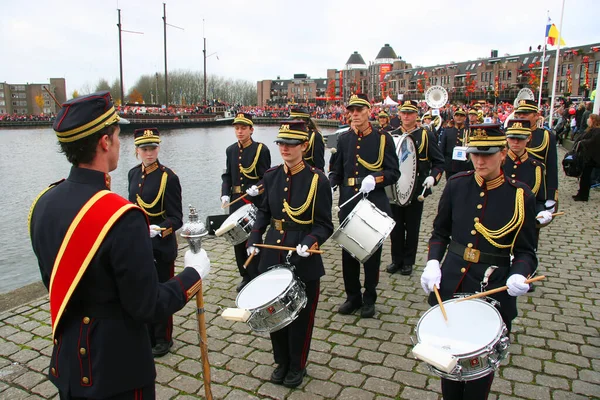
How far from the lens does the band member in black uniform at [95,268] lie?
2.09m

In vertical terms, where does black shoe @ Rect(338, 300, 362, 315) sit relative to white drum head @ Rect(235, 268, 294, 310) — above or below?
below

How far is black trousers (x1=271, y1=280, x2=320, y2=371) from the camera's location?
407 centimetres

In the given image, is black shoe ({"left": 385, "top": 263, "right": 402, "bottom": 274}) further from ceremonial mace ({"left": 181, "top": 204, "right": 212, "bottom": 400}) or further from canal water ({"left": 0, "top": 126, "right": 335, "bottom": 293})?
canal water ({"left": 0, "top": 126, "right": 335, "bottom": 293})

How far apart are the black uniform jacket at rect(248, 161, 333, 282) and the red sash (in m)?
2.20

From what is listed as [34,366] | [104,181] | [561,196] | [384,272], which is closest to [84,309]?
[104,181]

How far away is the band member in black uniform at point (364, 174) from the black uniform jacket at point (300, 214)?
124cm

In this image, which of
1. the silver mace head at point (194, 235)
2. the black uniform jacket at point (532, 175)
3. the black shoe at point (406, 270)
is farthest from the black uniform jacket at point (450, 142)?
the silver mace head at point (194, 235)

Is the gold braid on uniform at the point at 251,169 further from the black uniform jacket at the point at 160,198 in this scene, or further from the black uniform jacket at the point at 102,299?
the black uniform jacket at the point at 102,299

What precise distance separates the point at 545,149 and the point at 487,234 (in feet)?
12.4

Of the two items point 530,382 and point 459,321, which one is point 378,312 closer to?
point 530,382

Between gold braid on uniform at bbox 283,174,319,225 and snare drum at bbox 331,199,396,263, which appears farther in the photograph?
snare drum at bbox 331,199,396,263

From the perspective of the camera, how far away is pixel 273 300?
11.4 ft

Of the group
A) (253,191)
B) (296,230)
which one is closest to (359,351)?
(296,230)

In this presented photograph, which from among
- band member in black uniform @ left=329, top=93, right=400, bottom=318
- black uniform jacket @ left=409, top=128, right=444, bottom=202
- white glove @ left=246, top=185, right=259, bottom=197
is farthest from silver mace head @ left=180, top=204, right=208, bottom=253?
black uniform jacket @ left=409, top=128, right=444, bottom=202
